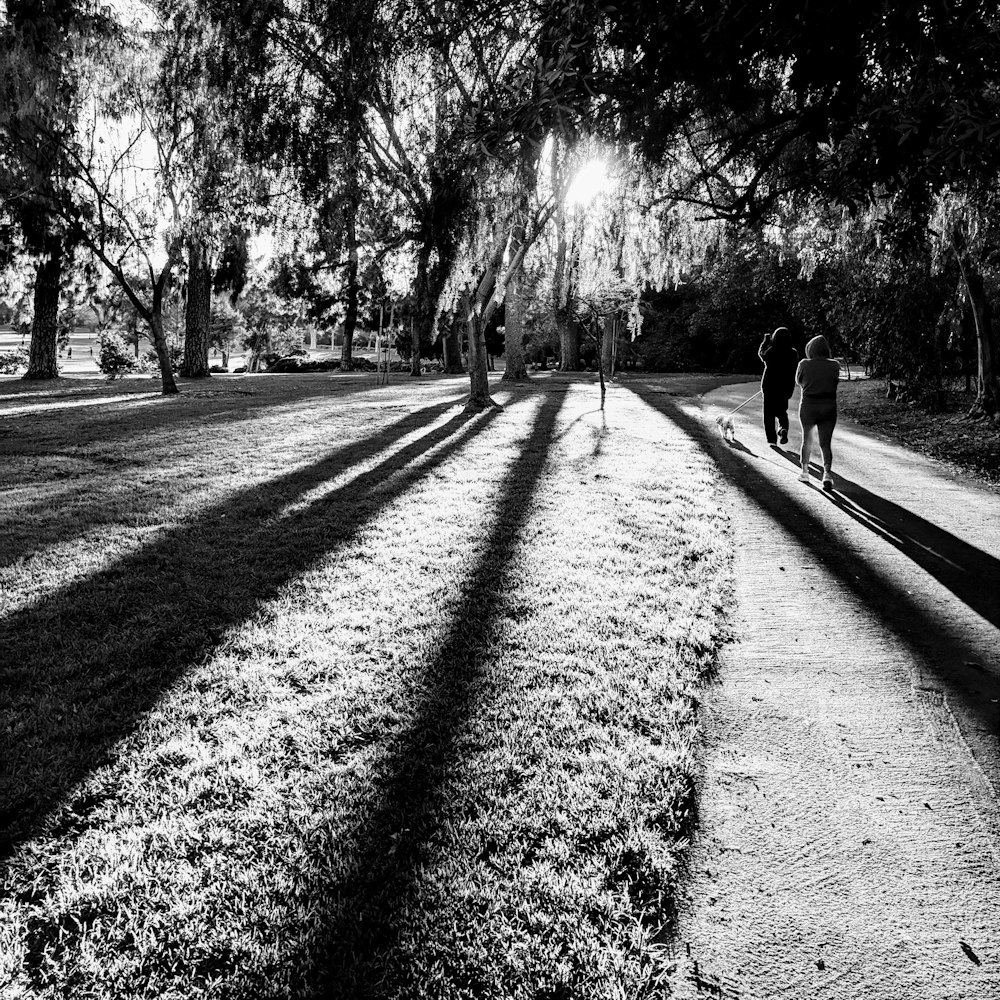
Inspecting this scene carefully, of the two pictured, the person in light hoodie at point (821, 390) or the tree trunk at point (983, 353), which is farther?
the tree trunk at point (983, 353)

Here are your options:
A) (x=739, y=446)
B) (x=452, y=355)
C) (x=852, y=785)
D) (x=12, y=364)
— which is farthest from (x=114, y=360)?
(x=852, y=785)

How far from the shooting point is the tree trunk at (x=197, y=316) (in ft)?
78.1

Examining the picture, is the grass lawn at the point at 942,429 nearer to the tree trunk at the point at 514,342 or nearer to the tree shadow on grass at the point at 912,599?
the tree shadow on grass at the point at 912,599

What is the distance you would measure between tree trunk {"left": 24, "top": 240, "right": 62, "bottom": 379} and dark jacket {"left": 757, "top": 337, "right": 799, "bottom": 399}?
2215 centimetres

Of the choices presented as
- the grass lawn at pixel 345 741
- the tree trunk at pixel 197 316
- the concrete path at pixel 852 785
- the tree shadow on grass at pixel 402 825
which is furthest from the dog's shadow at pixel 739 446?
the tree trunk at pixel 197 316

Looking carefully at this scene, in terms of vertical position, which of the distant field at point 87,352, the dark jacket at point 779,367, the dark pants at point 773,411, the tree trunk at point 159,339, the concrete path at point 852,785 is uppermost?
the distant field at point 87,352

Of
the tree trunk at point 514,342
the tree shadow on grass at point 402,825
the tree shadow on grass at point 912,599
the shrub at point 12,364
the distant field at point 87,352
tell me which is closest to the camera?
the tree shadow on grass at point 402,825

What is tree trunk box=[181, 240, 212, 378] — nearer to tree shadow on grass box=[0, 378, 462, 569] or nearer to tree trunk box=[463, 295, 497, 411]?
tree shadow on grass box=[0, 378, 462, 569]

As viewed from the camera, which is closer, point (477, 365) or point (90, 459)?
point (90, 459)

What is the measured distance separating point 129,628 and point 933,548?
6820mm

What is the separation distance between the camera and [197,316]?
25.4 m

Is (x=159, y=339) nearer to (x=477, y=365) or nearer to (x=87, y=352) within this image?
(x=477, y=365)

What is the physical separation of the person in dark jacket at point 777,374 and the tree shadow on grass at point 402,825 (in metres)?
8.32

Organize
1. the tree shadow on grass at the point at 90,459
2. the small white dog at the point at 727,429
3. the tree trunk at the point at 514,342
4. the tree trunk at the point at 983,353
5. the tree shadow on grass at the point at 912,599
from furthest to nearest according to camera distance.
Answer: the tree trunk at the point at 514,342 < the tree trunk at the point at 983,353 < the small white dog at the point at 727,429 < the tree shadow on grass at the point at 90,459 < the tree shadow on grass at the point at 912,599
